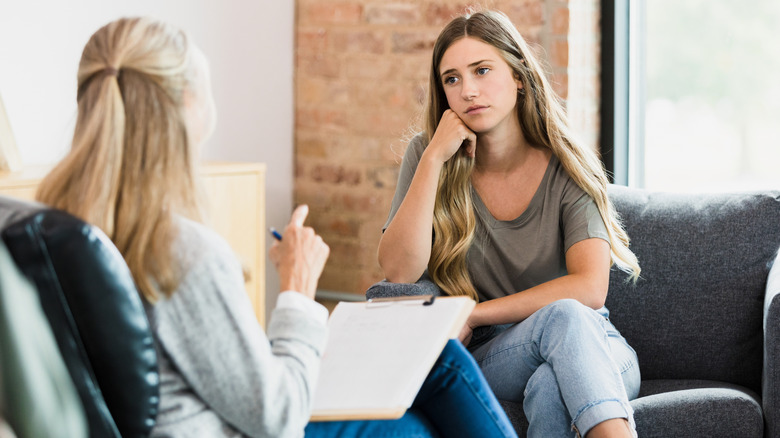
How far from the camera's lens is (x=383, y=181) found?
10.9 ft

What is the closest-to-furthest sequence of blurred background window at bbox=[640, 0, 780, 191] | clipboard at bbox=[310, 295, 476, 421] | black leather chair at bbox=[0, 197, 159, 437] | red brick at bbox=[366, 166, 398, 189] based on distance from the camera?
black leather chair at bbox=[0, 197, 159, 437] < clipboard at bbox=[310, 295, 476, 421] < blurred background window at bbox=[640, 0, 780, 191] < red brick at bbox=[366, 166, 398, 189]

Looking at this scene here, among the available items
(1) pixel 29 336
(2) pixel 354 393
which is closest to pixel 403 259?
(2) pixel 354 393

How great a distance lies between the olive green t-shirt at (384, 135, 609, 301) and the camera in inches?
80.3

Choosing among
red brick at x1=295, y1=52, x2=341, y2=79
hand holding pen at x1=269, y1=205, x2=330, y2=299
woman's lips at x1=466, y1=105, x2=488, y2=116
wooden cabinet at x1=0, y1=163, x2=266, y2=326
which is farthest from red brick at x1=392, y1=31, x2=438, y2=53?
hand holding pen at x1=269, y1=205, x2=330, y2=299

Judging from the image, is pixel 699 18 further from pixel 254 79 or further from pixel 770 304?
pixel 254 79

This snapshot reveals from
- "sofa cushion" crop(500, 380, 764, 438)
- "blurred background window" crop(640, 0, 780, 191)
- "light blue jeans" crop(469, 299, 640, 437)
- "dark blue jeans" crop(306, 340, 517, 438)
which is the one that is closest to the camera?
"dark blue jeans" crop(306, 340, 517, 438)

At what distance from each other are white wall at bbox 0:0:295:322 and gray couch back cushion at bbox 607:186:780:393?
1.68 metres

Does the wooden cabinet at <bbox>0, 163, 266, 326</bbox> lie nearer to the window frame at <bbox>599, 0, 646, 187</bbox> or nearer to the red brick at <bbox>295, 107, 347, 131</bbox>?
the red brick at <bbox>295, 107, 347, 131</bbox>

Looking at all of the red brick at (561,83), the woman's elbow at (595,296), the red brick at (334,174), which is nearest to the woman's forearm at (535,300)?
the woman's elbow at (595,296)

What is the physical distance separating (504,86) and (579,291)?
1.75ft

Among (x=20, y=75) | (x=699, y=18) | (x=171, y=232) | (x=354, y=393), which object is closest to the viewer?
(x=171, y=232)

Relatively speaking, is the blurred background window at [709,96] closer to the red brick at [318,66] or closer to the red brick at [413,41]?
the red brick at [413,41]

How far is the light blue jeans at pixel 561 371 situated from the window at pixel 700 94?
4.52ft

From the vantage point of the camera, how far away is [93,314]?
3.23 feet
